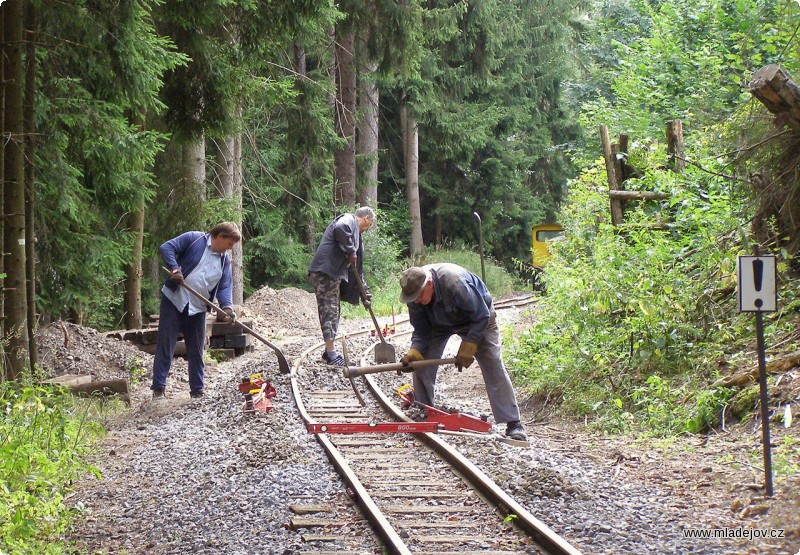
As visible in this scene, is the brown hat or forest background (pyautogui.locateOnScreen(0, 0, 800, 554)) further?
forest background (pyautogui.locateOnScreen(0, 0, 800, 554))

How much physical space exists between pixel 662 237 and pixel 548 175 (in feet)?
104

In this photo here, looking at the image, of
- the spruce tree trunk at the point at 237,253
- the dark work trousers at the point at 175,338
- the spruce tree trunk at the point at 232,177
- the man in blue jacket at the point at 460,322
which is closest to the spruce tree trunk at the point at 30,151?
the dark work trousers at the point at 175,338

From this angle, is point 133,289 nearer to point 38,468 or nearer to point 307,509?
point 38,468

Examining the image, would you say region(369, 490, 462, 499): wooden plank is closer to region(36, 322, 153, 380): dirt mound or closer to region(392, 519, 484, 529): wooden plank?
region(392, 519, 484, 529): wooden plank

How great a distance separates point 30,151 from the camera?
10.2 m

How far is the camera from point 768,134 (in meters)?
8.98

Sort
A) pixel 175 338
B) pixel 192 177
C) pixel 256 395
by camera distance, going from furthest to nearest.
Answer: pixel 192 177 → pixel 175 338 → pixel 256 395

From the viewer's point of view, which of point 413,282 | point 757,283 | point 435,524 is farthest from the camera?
point 413,282

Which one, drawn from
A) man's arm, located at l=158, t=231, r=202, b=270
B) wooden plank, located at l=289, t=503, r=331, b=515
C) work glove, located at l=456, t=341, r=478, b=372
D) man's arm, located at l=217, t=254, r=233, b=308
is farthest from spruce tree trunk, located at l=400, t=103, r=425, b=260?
wooden plank, located at l=289, t=503, r=331, b=515

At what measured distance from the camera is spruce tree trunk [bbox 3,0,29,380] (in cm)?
938

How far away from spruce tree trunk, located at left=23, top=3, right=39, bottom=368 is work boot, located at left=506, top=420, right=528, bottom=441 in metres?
5.49

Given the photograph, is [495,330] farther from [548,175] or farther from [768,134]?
[548,175]

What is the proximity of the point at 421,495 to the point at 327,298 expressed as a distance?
221 inches

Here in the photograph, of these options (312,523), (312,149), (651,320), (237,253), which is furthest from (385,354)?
(312,149)
